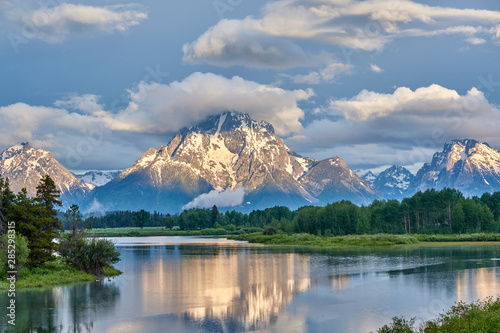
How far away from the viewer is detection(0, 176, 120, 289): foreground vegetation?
65.8m

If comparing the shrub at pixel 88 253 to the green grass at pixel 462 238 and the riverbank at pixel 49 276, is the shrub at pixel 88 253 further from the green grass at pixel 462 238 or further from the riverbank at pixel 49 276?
the green grass at pixel 462 238

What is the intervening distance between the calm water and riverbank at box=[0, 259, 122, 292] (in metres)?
3.10

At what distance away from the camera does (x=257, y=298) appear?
58750 millimetres

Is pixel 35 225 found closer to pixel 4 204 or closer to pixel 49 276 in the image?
pixel 4 204

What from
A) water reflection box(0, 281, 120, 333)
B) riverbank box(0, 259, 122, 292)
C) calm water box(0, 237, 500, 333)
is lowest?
calm water box(0, 237, 500, 333)

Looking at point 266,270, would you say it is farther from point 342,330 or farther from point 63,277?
point 342,330

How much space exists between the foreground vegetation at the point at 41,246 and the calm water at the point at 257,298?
437 cm

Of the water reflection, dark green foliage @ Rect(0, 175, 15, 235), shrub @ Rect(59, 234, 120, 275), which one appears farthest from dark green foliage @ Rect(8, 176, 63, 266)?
the water reflection

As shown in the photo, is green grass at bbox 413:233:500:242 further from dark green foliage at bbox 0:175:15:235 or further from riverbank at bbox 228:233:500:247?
dark green foliage at bbox 0:175:15:235

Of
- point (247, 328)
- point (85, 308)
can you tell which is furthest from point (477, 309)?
point (85, 308)

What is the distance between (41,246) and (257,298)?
1307 inches

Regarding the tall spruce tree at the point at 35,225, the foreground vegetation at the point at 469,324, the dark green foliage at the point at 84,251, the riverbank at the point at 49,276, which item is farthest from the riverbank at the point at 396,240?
the foreground vegetation at the point at 469,324

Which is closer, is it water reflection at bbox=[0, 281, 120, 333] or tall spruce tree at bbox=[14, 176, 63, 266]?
water reflection at bbox=[0, 281, 120, 333]

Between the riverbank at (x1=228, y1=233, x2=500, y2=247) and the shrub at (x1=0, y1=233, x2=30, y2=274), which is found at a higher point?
the shrub at (x1=0, y1=233, x2=30, y2=274)
